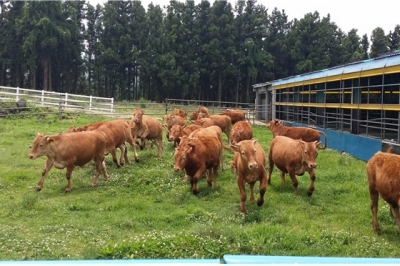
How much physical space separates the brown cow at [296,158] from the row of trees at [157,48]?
4013cm

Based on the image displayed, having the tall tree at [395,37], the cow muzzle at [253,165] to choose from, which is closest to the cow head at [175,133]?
the cow muzzle at [253,165]

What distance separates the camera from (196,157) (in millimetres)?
9055

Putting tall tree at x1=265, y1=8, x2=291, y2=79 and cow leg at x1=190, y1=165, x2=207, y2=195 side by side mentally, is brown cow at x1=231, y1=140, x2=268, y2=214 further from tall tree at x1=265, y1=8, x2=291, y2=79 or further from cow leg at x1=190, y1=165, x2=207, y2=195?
tall tree at x1=265, y1=8, x2=291, y2=79

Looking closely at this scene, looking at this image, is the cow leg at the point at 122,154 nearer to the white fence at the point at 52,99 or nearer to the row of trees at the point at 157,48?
the white fence at the point at 52,99

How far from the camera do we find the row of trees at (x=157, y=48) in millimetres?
48244

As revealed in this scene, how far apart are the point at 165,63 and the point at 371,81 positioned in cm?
3574

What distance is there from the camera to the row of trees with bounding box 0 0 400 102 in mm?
48244

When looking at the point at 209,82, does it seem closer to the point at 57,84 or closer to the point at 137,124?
the point at 57,84

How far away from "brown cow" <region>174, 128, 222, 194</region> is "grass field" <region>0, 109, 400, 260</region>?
0.42 m

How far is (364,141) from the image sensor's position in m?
14.4

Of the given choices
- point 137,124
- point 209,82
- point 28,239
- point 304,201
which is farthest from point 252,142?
point 209,82

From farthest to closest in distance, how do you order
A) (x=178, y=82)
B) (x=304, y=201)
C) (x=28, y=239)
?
(x=178, y=82) → (x=304, y=201) → (x=28, y=239)

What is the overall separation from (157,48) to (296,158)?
4359 centimetres

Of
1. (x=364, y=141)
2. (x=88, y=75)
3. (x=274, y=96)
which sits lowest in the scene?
(x=364, y=141)
